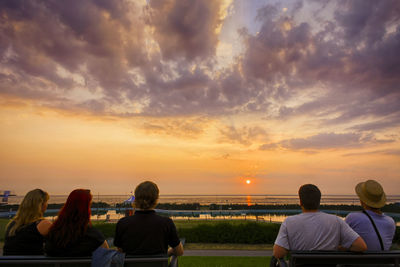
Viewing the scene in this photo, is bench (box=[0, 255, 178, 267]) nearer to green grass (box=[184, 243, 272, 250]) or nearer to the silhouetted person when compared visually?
the silhouetted person

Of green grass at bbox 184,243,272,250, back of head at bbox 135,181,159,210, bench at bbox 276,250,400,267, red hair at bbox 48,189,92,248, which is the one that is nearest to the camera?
bench at bbox 276,250,400,267

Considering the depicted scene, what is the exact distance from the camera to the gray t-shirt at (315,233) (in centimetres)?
315

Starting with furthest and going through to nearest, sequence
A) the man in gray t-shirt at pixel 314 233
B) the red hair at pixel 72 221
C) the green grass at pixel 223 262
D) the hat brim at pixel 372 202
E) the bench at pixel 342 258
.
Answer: the green grass at pixel 223 262
the hat brim at pixel 372 202
the man in gray t-shirt at pixel 314 233
the red hair at pixel 72 221
the bench at pixel 342 258

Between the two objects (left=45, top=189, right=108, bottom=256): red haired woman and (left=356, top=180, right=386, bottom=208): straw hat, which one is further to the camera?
(left=356, top=180, right=386, bottom=208): straw hat

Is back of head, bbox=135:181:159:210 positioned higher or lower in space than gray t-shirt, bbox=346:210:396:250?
higher

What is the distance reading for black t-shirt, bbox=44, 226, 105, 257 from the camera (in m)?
3.04

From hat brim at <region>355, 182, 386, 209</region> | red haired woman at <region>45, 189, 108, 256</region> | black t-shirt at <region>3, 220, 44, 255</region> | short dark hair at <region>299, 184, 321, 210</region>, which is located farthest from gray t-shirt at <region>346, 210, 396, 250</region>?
black t-shirt at <region>3, 220, 44, 255</region>

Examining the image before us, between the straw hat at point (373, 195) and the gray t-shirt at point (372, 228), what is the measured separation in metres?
0.14

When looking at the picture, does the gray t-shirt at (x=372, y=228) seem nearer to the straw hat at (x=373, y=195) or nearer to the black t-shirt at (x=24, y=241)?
the straw hat at (x=373, y=195)

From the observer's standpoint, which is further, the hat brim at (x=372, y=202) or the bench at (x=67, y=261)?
the hat brim at (x=372, y=202)

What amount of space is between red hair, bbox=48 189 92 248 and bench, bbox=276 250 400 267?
2.23 m

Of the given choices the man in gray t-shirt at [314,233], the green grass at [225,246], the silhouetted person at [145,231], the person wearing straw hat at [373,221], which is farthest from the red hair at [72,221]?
the green grass at [225,246]

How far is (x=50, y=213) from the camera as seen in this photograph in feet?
82.3

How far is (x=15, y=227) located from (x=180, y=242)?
2038 millimetres
